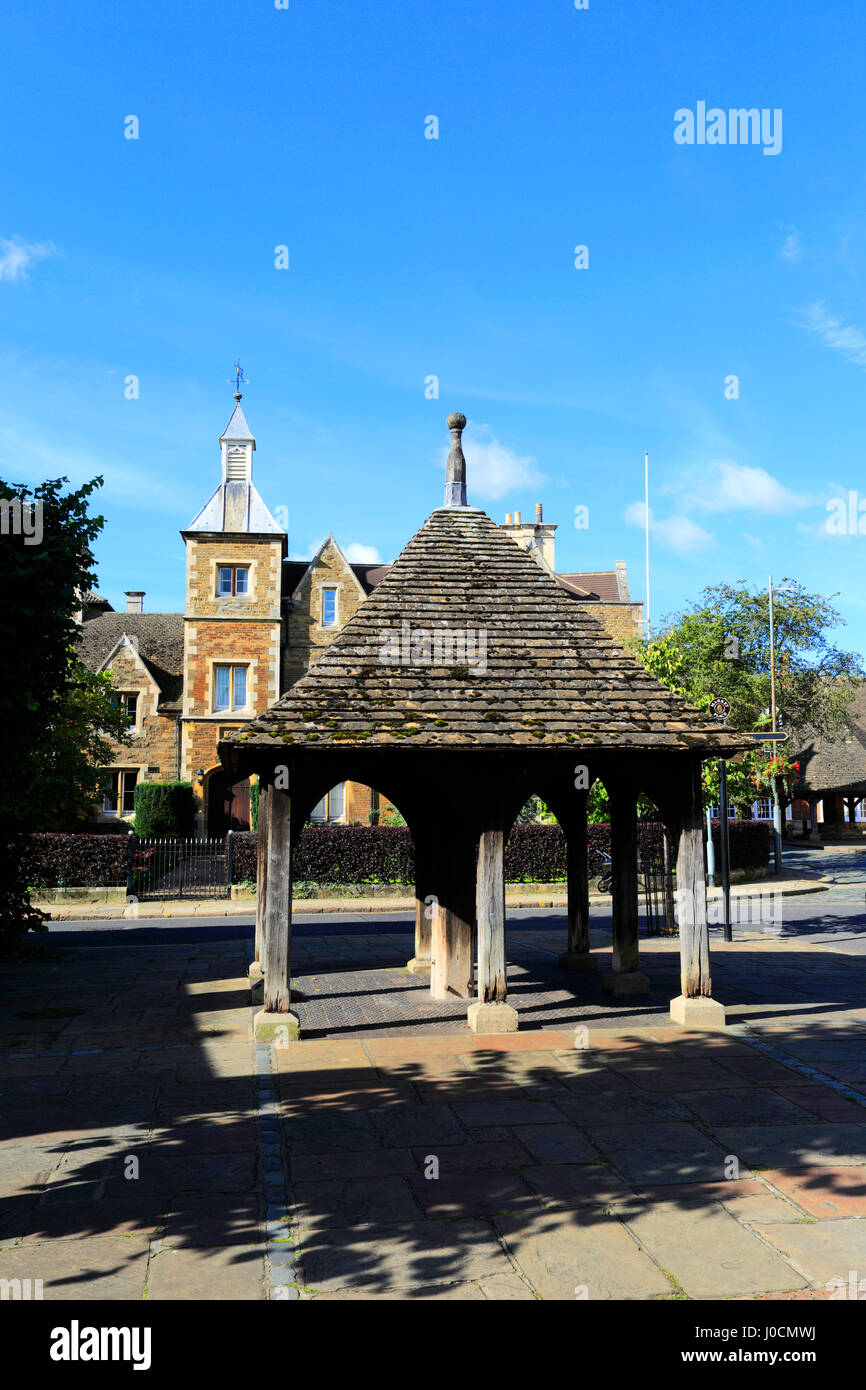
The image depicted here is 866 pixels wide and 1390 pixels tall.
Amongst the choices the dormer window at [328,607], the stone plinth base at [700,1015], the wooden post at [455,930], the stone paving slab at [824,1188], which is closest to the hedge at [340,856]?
the wooden post at [455,930]

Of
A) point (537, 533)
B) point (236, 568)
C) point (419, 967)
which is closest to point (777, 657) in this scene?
point (537, 533)

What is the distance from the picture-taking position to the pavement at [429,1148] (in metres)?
4.70

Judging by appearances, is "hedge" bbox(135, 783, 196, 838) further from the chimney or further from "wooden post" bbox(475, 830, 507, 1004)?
"wooden post" bbox(475, 830, 507, 1004)

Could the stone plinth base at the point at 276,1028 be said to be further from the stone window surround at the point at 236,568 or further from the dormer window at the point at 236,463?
the dormer window at the point at 236,463

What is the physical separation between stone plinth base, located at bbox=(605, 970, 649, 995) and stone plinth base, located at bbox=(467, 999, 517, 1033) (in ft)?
7.37

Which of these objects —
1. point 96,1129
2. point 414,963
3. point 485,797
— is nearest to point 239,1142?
point 96,1129

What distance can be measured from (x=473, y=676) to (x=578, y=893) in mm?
4479

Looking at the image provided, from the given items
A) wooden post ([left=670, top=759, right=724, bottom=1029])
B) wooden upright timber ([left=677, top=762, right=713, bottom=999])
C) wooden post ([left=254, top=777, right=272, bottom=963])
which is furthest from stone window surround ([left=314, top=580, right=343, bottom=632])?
wooden upright timber ([left=677, top=762, right=713, bottom=999])

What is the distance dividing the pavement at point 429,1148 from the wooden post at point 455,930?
0.37m

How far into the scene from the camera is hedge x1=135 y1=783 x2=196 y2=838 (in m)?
33.9

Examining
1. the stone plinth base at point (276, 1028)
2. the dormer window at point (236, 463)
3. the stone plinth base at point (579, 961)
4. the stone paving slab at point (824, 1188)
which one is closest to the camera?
the stone paving slab at point (824, 1188)

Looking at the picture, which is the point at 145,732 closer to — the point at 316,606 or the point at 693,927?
the point at 316,606

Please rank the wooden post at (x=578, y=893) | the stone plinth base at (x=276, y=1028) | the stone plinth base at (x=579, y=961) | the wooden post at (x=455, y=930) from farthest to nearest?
the stone plinth base at (x=579, y=961)
the wooden post at (x=578, y=893)
the wooden post at (x=455, y=930)
the stone plinth base at (x=276, y=1028)

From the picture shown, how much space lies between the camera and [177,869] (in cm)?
2477
